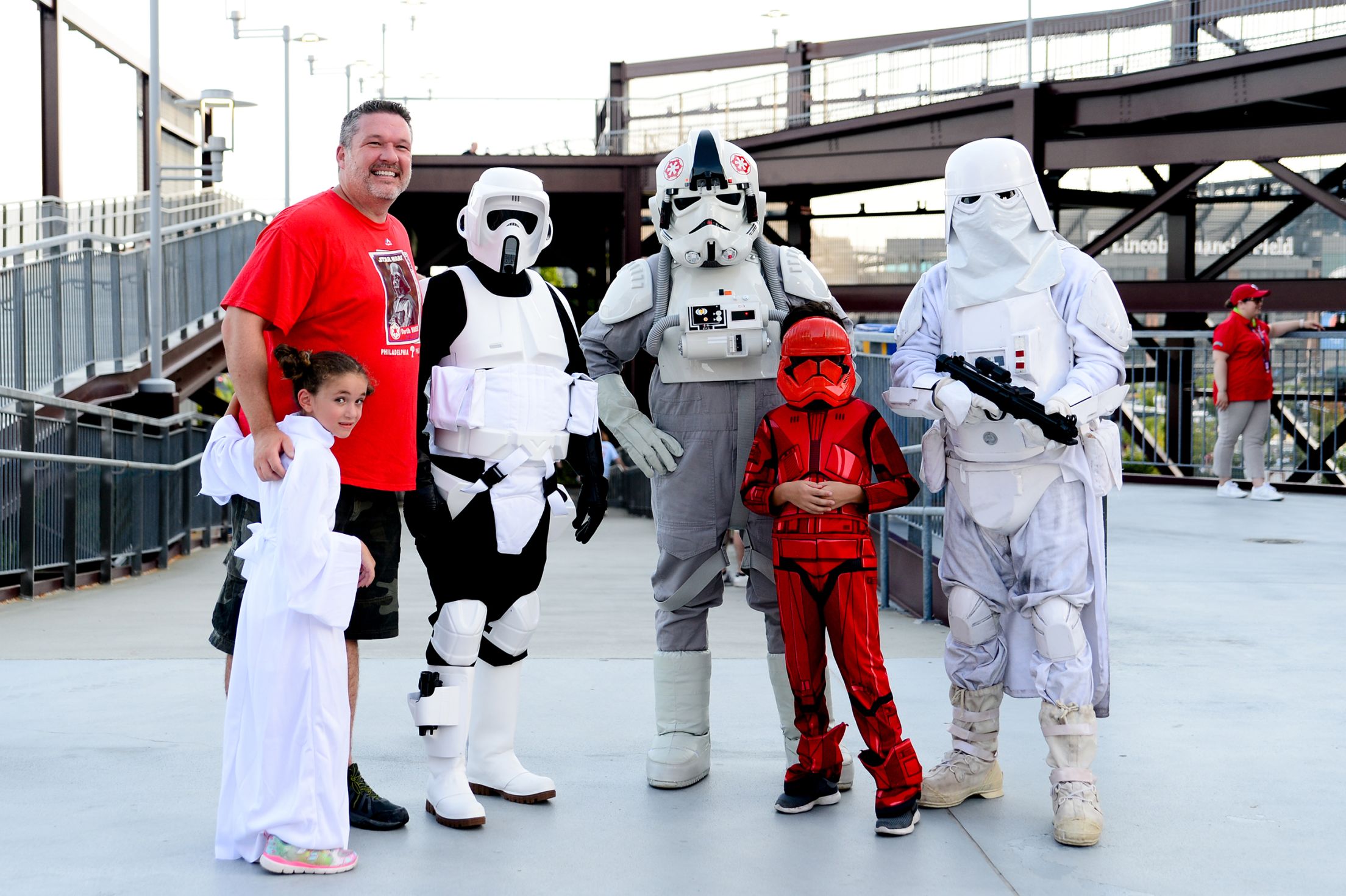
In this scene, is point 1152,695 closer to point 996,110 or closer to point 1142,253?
point 996,110

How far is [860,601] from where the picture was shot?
3.65m

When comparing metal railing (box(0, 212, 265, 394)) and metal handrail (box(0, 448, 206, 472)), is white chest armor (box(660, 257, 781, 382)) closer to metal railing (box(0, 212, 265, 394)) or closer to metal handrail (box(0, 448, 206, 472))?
metal handrail (box(0, 448, 206, 472))

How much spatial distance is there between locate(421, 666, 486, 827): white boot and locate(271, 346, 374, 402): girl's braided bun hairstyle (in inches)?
36.7

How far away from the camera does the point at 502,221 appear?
3793 millimetres

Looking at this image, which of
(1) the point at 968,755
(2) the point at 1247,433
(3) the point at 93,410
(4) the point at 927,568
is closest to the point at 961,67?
(2) the point at 1247,433

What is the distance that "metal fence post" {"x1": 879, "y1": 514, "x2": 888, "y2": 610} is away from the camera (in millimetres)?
7434

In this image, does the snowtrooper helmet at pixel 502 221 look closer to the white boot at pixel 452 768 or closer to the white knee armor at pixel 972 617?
the white boot at pixel 452 768

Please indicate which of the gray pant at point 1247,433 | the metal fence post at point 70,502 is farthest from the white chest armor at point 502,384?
the gray pant at point 1247,433

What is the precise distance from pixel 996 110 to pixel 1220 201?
21.2 ft

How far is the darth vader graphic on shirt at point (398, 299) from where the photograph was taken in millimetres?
3582

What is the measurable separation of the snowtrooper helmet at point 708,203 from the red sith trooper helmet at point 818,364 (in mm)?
465

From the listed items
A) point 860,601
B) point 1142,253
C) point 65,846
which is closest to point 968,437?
point 860,601

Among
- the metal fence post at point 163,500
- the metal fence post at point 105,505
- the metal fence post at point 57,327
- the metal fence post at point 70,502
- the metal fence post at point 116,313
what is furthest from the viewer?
the metal fence post at point 116,313

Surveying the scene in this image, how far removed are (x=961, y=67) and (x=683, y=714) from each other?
48.3 ft
